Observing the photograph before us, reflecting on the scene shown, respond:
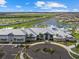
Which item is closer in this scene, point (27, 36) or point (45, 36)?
point (27, 36)

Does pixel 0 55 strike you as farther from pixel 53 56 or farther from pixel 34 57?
pixel 53 56

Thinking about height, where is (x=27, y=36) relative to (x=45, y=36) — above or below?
above

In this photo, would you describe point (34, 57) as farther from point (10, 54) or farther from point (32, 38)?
point (32, 38)

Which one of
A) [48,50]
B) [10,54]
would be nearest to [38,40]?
[48,50]

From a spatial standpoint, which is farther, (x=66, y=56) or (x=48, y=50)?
(x=48, y=50)

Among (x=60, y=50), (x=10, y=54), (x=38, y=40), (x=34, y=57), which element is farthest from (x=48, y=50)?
(x=38, y=40)

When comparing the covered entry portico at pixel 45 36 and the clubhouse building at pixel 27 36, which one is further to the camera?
the covered entry portico at pixel 45 36

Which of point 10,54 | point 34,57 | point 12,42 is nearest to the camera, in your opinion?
point 34,57

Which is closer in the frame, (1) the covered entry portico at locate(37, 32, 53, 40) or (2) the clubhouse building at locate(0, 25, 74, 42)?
(2) the clubhouse building at locate(0, 25, 74, 42)

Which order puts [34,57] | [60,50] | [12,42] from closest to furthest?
1. [34,57]
2. [60,50]
3. [12,42]
